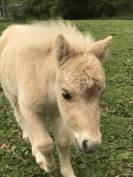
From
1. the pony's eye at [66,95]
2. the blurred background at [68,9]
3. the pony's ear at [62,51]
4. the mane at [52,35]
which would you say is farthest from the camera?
the blurred background at [68,9]

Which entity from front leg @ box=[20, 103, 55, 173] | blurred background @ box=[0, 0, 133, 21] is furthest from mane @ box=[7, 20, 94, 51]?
blurred background @ box=[0, 0, 133, 21]

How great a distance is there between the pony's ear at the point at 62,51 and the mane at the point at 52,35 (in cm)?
16

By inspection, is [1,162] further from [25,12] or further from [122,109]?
[25,12]

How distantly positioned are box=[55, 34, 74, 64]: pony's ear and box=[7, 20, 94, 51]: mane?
159 millimetres

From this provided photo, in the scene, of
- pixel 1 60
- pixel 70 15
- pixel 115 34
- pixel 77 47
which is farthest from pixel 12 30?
pixel 70 15

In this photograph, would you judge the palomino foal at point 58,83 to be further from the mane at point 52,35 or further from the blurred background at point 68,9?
the blurred background at point 68,9

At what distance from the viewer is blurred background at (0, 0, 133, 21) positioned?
53.8 meters

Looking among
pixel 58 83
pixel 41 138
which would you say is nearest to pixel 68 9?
pixel 41 138

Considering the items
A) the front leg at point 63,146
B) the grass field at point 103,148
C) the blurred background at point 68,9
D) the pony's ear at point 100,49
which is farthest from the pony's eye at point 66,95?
the blurred background at point 68,9

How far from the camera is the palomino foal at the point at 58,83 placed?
182 inches

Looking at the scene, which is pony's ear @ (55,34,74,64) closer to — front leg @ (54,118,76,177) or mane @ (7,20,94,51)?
mane @ (7,20,94,51)

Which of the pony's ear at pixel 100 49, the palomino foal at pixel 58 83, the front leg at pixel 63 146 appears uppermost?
the pony's ear at pixel 100 49

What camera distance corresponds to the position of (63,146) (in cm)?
579

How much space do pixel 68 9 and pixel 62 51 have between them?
4985 centimetres
